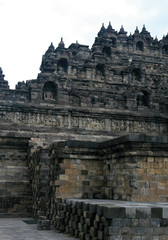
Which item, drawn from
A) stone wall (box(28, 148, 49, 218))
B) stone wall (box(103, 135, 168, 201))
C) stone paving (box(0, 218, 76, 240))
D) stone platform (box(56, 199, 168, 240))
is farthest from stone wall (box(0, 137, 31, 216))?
stone platform (box(56, 199, 168, 240))

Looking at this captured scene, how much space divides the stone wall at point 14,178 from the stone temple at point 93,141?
48 millimetres

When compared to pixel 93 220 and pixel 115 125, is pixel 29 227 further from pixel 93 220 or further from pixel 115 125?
pixel 115 125

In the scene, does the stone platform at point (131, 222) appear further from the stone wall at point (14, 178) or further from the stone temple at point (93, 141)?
the stone wall at point (14, 178)

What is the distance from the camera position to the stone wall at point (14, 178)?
651 inches

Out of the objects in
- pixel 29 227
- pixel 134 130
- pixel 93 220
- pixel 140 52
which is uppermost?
pixel 140 52

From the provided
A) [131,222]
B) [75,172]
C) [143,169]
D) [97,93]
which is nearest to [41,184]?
[75,172]

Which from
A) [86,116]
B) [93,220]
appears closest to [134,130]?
[86,116]

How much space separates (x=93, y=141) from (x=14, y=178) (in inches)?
185

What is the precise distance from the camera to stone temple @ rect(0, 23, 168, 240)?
9.55 metres

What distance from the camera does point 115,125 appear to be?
2641 cm

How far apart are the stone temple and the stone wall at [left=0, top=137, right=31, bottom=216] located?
5cm

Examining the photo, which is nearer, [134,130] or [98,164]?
[98,164]

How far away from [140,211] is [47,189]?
748 centimetres

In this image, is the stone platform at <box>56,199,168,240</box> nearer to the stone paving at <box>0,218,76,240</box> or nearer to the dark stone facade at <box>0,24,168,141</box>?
the stone paving at <box>0,218,76,240</box>
